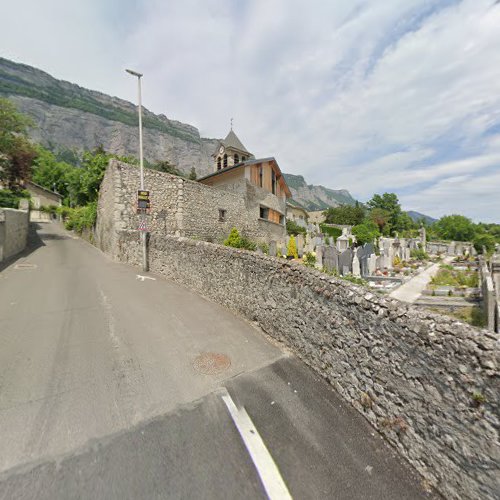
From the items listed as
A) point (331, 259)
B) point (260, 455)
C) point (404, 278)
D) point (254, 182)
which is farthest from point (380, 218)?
point (260, 455)

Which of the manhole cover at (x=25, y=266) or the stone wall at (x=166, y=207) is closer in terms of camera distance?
the manhole cover at (x=25, y=266)

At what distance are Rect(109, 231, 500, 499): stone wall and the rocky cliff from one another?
11266cm

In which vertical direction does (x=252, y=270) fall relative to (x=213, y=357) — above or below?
above

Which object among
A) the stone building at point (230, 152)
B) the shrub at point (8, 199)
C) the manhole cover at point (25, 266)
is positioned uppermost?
the stone building at point (230, 152)

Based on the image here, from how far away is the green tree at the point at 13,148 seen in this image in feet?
52.8

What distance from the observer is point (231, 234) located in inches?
733

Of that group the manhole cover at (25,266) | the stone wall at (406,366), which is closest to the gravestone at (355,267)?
the stone wall at (406,366)

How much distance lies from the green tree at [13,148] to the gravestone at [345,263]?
78.2 feet

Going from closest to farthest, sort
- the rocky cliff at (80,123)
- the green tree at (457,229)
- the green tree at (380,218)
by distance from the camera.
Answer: the green tree at (380,218), the green tree at (457,229), the rocky cliff at (80,123)

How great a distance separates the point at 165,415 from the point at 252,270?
317 cm

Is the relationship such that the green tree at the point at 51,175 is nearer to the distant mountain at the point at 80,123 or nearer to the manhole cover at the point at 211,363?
the distant mountain at the point at 80,123

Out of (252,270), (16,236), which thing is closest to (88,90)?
(16,236)

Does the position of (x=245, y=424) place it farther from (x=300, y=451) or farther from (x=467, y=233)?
(x=467, y=233)

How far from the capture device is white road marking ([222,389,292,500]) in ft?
7.06
